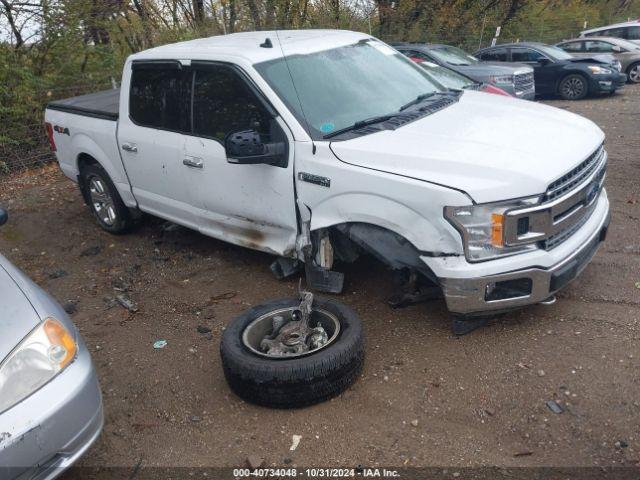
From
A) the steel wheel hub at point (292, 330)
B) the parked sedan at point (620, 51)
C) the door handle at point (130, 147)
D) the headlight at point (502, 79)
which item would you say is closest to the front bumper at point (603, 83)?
the parked sedan at point (620, 51)

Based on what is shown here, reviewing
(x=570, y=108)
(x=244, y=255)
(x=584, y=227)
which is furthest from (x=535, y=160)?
(x=570, y=108)

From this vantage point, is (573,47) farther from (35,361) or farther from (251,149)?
(35,361)

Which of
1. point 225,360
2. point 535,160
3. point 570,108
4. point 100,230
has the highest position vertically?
point 535,160

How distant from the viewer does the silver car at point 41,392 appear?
249 cm

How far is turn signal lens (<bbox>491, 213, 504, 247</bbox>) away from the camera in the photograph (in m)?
3.36

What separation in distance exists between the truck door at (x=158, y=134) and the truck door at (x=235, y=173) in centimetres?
14

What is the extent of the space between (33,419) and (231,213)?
248 cm

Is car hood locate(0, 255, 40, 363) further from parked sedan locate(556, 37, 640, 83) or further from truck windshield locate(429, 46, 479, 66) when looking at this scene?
parked sedan locate(556, 37, 640, 83)

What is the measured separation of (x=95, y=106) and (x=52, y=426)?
4.39 meters

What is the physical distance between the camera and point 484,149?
3621mm

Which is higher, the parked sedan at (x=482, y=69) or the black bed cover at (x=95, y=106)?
the black bed cover at (x=95, y=106)

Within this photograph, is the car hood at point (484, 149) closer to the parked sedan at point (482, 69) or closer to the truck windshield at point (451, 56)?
the parked sedan at point (482, 69)

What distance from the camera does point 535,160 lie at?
352 cm

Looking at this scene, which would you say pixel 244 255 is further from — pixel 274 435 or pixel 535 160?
pixel 535 160
